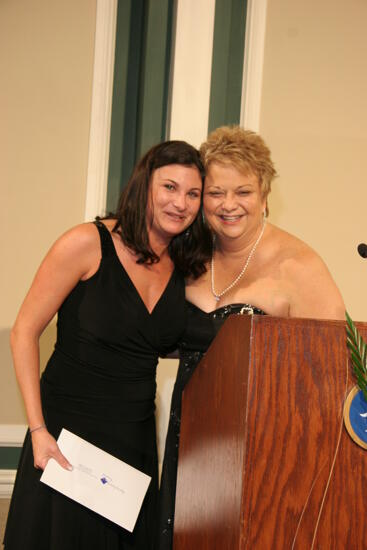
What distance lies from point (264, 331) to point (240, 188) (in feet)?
4.20

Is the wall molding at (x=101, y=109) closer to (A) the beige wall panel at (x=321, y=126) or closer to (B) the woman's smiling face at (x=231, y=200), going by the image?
(A) the beige wall panel at (x=321, y=126)

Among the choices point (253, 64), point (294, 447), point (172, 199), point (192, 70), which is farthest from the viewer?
point (253, 64)

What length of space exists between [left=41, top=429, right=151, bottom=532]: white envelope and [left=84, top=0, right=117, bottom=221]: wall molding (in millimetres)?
1847

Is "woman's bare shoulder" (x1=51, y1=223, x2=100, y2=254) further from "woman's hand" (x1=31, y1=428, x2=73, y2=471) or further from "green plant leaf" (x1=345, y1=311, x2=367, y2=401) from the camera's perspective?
"green plant leaf" (x1=345, y1=311, x2=367, y2=401)

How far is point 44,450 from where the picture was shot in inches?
74.8

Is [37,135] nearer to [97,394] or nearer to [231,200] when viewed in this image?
[231,200]

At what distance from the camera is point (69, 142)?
353 cm

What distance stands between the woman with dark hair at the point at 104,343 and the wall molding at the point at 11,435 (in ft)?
4.73

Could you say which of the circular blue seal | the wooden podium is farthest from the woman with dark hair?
the circular blue seal

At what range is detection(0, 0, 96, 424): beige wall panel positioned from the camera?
346 centimetres

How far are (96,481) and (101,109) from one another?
7.60 ft

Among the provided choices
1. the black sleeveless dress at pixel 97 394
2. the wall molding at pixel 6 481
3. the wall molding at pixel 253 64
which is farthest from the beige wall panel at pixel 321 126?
the wall molding at pixel 6 481

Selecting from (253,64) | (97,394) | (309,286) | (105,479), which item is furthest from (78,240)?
(253,64)

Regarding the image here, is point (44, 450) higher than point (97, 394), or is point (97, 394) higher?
point (97, 394)
